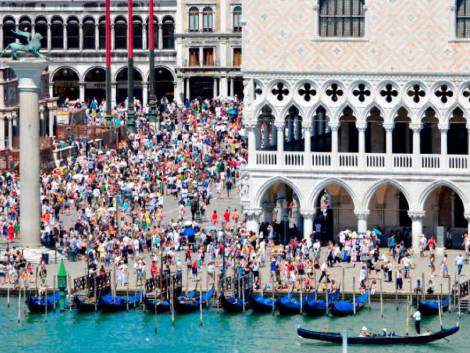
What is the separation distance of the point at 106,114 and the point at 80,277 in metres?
59.1

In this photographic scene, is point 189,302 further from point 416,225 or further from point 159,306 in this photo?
point 416,225

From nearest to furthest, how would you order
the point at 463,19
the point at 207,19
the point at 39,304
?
the point at 39,304, the point at 463,19, the point at 207,19

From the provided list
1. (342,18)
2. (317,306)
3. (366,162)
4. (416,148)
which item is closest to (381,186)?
(366,162)

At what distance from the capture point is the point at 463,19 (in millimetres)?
119312

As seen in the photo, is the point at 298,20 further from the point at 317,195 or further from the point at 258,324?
the point at 258,324

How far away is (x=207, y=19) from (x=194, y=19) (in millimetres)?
1045

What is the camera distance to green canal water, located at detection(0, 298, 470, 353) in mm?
104312

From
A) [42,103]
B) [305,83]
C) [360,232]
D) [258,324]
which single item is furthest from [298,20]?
[42,103]

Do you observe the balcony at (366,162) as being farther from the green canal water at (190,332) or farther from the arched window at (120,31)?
the arched window at (120,31)

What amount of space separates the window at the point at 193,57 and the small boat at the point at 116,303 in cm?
8609

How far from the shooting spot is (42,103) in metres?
165

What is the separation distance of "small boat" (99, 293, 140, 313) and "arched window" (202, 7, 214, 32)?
85.0m

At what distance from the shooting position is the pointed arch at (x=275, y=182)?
121375 mm

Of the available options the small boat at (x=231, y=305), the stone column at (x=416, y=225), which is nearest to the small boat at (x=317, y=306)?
the small boat at (x=231, y=305)
